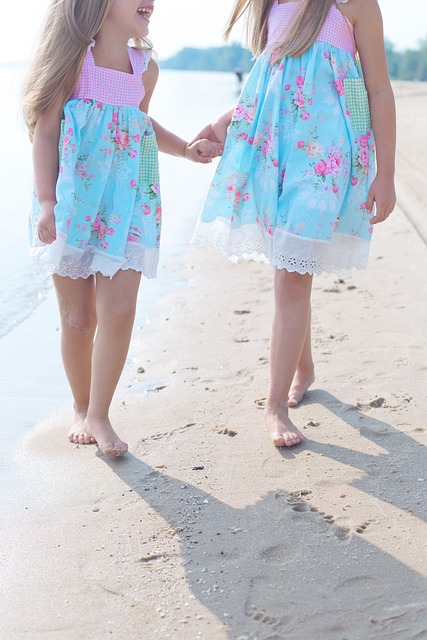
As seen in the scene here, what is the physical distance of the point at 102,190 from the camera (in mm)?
2887

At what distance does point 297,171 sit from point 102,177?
65 cm

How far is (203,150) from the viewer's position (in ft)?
10.6

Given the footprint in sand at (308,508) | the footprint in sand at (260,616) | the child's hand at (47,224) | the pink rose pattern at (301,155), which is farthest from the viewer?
the pink rose pattern at (301,155)

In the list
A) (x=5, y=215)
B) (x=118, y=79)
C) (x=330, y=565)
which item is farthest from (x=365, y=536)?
(x=5, y=215)

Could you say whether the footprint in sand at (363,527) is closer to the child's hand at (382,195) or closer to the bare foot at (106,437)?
the bare foot at (106,437)

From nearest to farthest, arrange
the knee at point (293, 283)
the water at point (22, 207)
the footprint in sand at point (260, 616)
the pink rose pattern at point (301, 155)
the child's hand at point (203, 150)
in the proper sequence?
the footprint in sand at point (260, 616)
the pink rose pattern at point (301, 155)
the knee at point (293, 283)
the child's hand at point (203, 150)
the water at point (22, 207)

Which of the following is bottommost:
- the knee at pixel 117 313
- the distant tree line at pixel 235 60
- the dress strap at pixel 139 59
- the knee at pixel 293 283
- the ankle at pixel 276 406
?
the ankle at pixel 276 406

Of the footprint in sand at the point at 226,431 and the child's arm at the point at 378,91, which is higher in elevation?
the child's arm at the point at 378,91

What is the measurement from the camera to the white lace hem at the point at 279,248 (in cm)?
296

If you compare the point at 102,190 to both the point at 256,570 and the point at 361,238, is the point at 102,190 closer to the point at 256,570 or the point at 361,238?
the point at 361,238

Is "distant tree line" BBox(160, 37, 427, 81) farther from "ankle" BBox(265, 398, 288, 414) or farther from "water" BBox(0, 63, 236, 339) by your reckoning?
"ankle" BBox(265, 398, 288, 414)

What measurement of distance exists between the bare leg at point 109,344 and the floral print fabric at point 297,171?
0.41 m

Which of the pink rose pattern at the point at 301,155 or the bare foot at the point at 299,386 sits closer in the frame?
the pink rose pattern at the point at 301,155

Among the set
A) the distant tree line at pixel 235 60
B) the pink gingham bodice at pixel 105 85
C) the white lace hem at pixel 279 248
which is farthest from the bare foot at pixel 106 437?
the distant tree line at pixel 235 60
